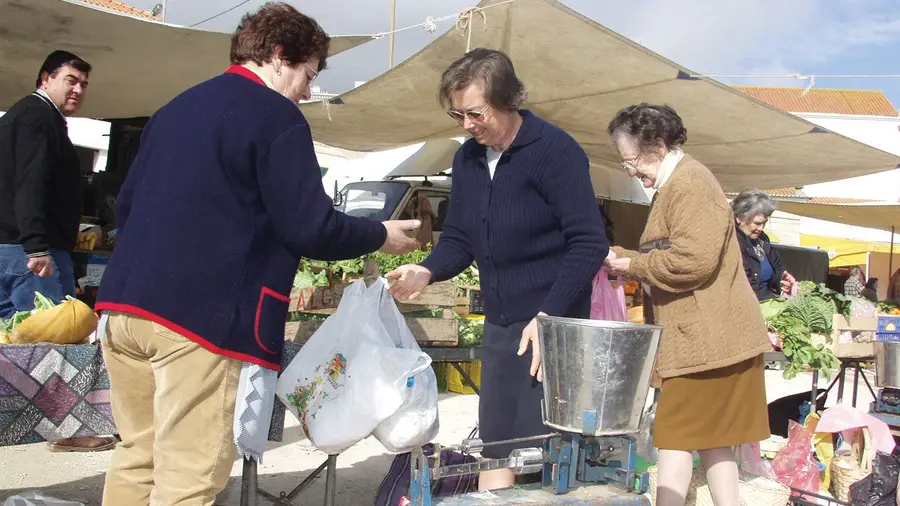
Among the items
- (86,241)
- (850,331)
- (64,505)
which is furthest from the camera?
(86,241)

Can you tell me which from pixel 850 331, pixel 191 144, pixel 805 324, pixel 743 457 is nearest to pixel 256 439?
pixel 191 144

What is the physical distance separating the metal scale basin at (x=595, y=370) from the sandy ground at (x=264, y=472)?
1.86 meters

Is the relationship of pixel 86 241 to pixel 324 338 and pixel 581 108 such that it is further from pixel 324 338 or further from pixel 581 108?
pixel 324 338

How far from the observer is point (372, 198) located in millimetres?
9844

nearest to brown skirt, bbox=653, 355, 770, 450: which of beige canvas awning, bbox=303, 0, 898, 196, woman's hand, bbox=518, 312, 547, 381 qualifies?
woman's hand, bbox=518, 312, 547, 381

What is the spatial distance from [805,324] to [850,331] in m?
0.60

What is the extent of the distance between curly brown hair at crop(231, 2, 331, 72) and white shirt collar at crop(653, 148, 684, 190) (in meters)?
1.49

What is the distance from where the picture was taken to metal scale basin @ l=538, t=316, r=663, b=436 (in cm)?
225

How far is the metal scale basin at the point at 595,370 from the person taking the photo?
225 centimetres

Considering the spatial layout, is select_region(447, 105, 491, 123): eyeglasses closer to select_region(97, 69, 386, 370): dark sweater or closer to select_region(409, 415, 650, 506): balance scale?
select_region(97, 69, 386, 370): dark sweater

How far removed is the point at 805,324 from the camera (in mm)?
4918

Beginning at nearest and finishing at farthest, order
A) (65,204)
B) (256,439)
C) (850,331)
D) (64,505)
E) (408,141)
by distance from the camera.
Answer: (256,439), (64,505), (65,204), (850,331), (408,141)

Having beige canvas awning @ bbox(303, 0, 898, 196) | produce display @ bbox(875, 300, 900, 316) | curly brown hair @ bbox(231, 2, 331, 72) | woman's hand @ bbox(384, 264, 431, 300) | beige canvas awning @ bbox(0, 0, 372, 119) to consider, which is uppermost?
beige canvas awning @ bbox(303, 0, 898, 196)

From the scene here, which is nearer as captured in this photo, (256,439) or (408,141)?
(256,439)
